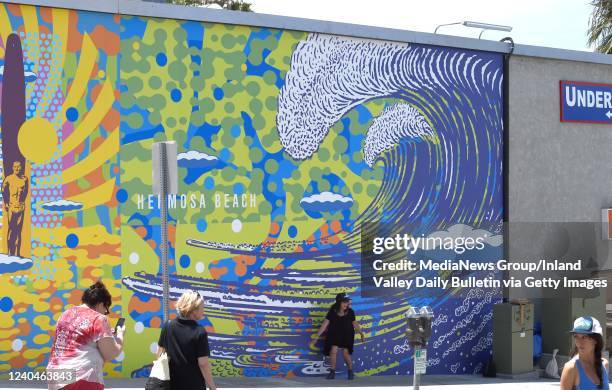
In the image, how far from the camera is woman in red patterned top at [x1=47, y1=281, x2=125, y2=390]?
830 centimetres

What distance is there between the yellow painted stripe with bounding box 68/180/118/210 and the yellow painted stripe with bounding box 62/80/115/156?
67cm

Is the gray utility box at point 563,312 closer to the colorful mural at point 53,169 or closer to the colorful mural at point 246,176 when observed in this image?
the colorful mural at point 246,176

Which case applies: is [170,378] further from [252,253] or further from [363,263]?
[363,263]

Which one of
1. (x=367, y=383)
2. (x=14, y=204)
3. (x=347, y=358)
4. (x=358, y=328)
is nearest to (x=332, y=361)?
(x=347, y=358)

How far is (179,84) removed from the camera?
51.3 ft

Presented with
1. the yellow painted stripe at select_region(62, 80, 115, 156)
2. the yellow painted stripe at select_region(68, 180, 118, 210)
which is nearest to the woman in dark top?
the yellow painted stripe at select_region(68, 180, 118, 210)

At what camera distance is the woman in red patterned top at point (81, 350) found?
830cm

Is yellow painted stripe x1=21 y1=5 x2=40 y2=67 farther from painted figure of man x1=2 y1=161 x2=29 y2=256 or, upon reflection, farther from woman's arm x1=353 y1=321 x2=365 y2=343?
woman's arm x1=353 y1=321 x2=365 y2=343

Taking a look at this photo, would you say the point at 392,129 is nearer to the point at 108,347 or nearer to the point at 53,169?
the point at 53,169

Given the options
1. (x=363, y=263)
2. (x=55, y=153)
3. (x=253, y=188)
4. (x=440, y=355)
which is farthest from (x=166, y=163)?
(x=440, y=355)

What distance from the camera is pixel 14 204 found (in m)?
14.4

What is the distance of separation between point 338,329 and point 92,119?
528cm

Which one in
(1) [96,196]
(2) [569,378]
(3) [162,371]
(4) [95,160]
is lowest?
(3) [162,371]

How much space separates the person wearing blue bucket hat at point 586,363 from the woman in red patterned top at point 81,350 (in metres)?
3.73
